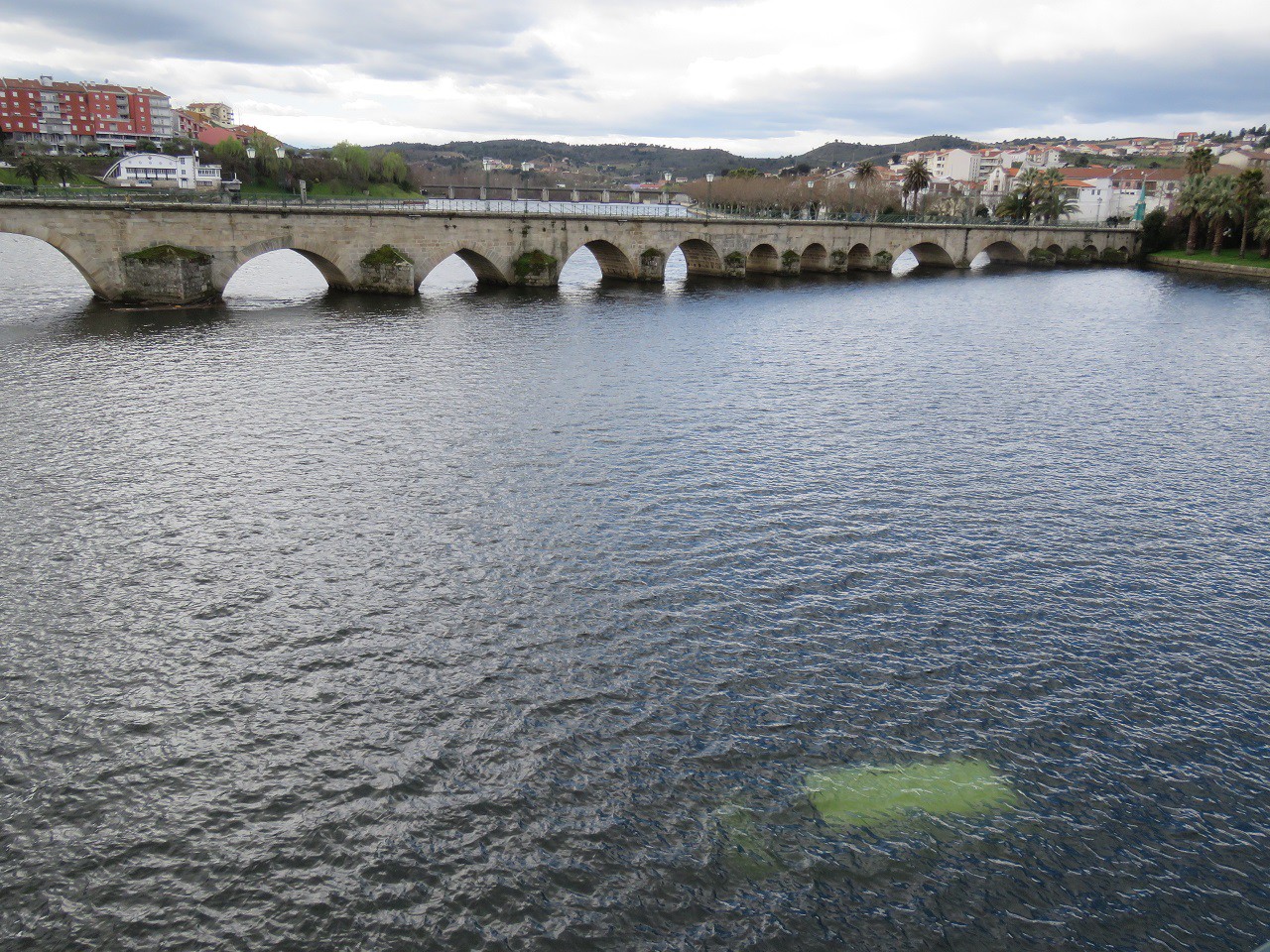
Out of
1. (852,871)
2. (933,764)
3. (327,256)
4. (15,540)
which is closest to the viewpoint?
(852,871)

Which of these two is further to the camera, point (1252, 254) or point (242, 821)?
point (1252, 254)

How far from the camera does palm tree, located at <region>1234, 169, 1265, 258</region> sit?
95.6 metres

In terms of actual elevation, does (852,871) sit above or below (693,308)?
below

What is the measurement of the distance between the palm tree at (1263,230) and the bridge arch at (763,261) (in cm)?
5484

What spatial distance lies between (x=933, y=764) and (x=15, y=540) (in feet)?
65.6

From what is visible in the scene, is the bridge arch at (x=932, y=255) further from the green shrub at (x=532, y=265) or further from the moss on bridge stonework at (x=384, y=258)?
the moss on bridge stonework at (x=384, y=258)

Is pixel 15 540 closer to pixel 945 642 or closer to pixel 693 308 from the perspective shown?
pixel 945 642

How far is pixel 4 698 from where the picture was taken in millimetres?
14312

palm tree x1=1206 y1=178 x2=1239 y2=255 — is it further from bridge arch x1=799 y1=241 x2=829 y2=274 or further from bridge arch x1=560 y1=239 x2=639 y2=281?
bridge arch x1=560 y1=239 x2=639 y2=281

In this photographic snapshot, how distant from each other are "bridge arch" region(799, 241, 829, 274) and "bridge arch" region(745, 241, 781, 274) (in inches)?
213

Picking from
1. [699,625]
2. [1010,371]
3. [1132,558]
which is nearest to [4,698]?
[699,625]

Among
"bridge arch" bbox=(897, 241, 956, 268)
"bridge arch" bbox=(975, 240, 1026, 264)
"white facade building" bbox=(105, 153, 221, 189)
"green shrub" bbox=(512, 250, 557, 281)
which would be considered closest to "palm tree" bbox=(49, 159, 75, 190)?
"white facade building" bbox=(105, 153, 221, 189)

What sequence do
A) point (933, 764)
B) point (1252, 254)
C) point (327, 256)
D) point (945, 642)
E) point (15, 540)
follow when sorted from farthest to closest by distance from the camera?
point (1252, 254), point (327, 256), point (15, 540), point (945, 642), point (933, 764)

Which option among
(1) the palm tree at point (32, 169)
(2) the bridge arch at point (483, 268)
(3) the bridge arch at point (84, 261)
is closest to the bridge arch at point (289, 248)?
(3) the bridge arch at point (84, 261)
